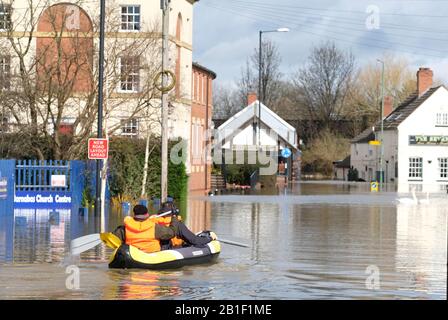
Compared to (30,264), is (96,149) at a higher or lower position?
higher

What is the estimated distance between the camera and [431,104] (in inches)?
3246

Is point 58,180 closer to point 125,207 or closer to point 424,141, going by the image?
point 125,207

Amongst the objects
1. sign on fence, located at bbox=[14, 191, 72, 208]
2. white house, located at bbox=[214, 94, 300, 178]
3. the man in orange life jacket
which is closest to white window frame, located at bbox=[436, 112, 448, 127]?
white house, located at bbox=[214, 94, 300, 178]

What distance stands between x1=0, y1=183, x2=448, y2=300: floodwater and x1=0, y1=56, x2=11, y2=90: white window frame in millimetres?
5779

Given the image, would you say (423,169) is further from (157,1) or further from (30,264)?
(30,264)

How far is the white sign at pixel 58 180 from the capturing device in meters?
36.0

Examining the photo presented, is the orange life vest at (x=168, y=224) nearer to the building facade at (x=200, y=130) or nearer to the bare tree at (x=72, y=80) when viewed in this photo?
the bare tree at (x=72, y=80)

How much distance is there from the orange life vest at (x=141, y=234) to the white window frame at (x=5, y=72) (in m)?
20.5

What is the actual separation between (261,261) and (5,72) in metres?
21.4

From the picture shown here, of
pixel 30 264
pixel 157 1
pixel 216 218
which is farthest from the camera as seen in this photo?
pixel 157 1
